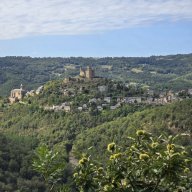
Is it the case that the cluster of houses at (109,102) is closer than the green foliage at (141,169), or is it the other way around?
the green foliage at (141,169)

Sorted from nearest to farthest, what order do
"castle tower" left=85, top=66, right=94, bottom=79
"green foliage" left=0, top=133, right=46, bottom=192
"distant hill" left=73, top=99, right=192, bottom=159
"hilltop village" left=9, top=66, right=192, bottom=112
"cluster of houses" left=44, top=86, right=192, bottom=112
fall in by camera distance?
"green foliage" left=0, top=133, right=46, bottom=192 → "distant hill" left=73, top=99, right=192, bottom=159 → "cluster of houses" left=44, top=86, right=192, bottom=112 → "hilltop village" left=9, top=66, right=192, bottom=112 → "castle tower" left=85, top=66, right=94, bottom=79

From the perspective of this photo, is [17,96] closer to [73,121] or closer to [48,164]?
[73,121]

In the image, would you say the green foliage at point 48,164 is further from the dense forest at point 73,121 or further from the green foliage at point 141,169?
the dense forest at point 73,121

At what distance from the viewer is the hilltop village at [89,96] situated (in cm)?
8106

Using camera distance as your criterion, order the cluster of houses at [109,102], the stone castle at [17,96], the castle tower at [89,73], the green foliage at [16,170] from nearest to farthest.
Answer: the green foliage at [16,170] → the cluster of houses at [109,102] → the stone castle at [17,96] → the castle tower at [89,73]

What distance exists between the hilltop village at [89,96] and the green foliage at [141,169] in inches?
2823

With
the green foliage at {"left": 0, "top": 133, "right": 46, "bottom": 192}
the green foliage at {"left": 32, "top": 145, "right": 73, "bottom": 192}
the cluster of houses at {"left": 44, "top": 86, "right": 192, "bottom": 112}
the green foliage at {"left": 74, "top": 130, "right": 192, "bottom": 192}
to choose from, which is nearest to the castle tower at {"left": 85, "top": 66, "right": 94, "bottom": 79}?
the cluster of houses at {"left": 44, "top": 86, "right": 192, "bottom": 112}

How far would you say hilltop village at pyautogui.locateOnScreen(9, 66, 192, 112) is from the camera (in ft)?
266

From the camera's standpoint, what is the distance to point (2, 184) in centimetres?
3831

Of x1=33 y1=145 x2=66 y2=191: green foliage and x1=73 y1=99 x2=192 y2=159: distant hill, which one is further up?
x1=33 y1=145 x2=66 y2=191: green foliage

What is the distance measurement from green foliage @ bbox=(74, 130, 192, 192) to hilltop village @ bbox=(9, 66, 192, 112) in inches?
2823

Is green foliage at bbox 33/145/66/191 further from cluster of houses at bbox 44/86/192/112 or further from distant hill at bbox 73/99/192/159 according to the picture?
cluster of houses at bbox 44/86/192/112

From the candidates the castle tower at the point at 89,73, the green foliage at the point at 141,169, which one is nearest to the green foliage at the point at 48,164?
the green foliage at the point at 141,169

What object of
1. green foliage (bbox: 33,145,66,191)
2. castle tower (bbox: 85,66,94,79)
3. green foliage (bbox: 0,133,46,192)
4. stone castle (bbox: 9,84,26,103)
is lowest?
green foliage (bbox: 0,133,46,192)
